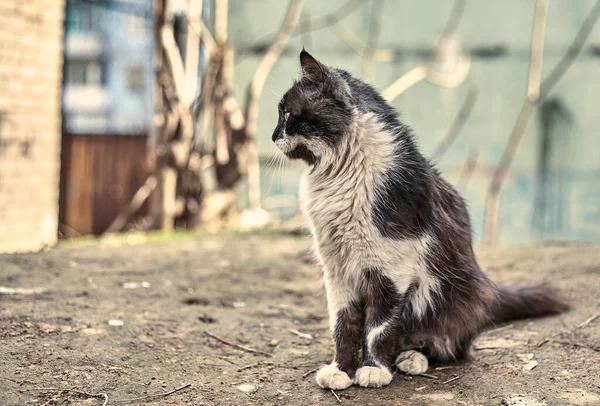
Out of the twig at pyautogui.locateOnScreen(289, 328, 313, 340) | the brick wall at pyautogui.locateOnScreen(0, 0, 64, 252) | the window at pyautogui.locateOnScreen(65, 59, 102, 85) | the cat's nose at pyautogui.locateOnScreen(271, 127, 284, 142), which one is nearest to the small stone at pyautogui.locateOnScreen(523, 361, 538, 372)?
the twig at pyautogui.locateOnScreen(289, 328, 313, 340)

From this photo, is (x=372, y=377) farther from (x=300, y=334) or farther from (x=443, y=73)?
(x=443, y=73)

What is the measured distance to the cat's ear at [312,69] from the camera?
8.77 ft

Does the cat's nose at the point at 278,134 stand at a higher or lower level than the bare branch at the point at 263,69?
lower

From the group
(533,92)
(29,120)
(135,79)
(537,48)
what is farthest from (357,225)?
(135,79)

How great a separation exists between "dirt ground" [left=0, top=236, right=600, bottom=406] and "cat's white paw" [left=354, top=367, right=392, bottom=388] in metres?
0.03

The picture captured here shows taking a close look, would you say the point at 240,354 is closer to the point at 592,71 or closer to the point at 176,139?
the point at 176,139

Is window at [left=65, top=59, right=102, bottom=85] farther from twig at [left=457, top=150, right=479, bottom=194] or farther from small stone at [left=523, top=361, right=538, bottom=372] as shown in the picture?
small stone at [left=523, top=361, right=538, bottom=372]

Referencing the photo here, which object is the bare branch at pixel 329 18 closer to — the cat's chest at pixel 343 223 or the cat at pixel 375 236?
the cat at pixel 375 236

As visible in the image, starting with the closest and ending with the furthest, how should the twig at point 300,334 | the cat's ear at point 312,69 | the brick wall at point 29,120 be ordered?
the cat's ear at point 312,69, the twig at point 300,334, the brick wall at point 29,120

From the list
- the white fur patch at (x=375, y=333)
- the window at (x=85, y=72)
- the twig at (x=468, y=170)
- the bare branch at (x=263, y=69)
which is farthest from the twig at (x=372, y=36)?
the white fur patch at (x=375, y=333)

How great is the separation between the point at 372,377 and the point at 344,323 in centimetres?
27

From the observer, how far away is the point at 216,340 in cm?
311

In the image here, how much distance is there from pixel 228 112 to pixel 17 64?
2.15m

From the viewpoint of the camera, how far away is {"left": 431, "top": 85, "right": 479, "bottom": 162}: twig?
301 inches
